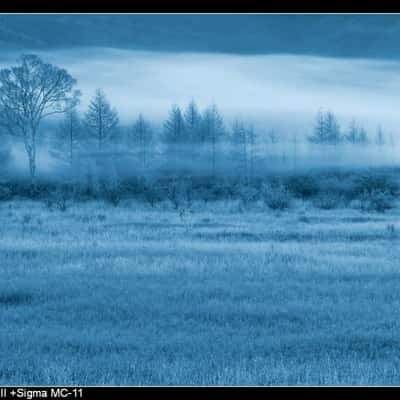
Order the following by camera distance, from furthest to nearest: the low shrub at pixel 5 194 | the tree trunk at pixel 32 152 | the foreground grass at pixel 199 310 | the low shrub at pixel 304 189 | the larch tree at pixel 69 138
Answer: the larch tree at pixel 69 138, the tree trunk at pixel 32 152, the low shrub at pixel 304 189, the low shrub at pixel 5 194, the foreground grass at pixel 199 310

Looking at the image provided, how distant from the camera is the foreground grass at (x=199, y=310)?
638cm

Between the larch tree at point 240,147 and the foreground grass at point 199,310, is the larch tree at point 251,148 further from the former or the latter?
the foreground grass at point 199,310

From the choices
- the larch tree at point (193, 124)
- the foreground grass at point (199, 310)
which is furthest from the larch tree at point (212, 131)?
the foreground grass at point (199, 310)

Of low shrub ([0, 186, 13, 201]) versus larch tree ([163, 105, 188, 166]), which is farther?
larch tree ([163, 105, 188, 166])

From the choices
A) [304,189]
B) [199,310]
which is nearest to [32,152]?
[304,189]

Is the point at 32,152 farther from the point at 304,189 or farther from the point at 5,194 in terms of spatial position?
the point at 304,189

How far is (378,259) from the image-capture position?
41.7 feet

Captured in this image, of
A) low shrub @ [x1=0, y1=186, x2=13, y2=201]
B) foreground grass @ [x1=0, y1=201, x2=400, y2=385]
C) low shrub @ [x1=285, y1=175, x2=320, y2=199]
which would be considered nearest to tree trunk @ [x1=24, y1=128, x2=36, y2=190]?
low shrub @ [x1=0, y1=186, x2=13, y2=201]

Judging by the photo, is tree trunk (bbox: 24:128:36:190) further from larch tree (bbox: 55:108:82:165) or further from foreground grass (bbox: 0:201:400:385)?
foreground grass (bbox: 0:201:400:385)

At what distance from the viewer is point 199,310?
851 centimetres

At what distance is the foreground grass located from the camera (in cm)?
638

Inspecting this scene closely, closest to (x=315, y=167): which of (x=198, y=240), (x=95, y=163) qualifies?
(x=95, y=163)
